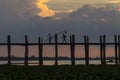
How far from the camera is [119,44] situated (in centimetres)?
4859

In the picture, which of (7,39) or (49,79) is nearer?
(49,79)

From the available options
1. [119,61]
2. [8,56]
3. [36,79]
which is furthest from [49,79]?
[119,61]

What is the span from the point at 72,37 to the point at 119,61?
5.70m

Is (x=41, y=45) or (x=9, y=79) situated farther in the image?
Result: (x=41, y=45)

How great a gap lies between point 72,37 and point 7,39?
6.52 meters

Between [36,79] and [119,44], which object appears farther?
[119,44]

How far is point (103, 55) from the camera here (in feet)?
159

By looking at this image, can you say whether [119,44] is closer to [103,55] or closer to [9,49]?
[103,55]

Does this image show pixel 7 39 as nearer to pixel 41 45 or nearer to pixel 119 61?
pixel 41 45

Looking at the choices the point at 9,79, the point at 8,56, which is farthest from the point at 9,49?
the point at 9,79

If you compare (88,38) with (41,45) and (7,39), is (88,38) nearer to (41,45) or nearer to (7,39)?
(41,45)

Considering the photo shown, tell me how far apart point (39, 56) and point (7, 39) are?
12.2ft

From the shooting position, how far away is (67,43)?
47.6 metres

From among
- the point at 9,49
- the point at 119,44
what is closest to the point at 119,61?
the point at 119,44
